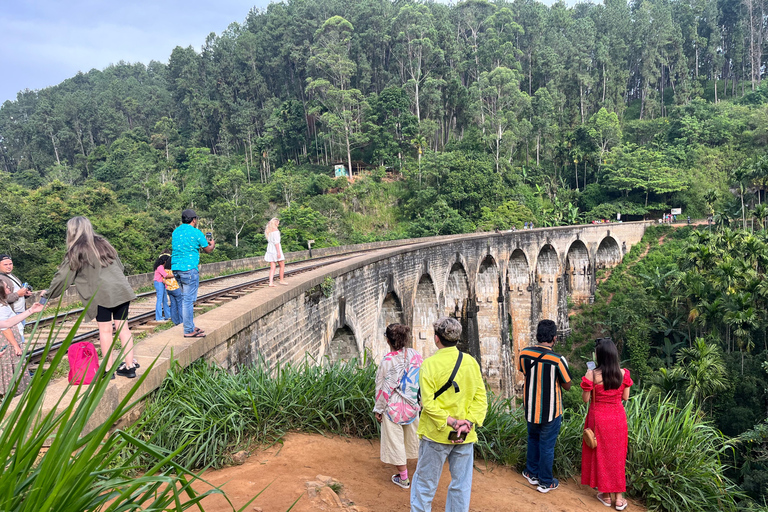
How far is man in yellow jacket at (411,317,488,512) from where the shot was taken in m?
2.96

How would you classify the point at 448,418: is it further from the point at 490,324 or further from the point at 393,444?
the point at 490,324

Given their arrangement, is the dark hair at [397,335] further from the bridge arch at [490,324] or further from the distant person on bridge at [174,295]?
the bridge arch at [490,324]

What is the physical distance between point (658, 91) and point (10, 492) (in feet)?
242

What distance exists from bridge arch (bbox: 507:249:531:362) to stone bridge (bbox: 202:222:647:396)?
55 mm

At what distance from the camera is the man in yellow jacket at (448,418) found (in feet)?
9.72

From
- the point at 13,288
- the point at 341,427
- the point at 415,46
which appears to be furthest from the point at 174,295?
the point at 415,46

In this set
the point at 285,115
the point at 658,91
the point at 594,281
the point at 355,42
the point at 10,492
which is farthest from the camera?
the point at 658,91

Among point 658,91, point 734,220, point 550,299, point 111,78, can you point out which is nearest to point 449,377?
point 550,299

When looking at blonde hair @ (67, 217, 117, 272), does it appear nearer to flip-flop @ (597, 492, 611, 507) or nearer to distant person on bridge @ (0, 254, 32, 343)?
distant person on bridge @ (0, 254, 32, 343)

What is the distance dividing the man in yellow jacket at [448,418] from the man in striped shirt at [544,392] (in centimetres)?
81

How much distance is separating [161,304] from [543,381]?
217 inches

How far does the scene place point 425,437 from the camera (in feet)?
10.1

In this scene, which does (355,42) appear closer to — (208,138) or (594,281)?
(208,138)

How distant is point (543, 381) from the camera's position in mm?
3719
